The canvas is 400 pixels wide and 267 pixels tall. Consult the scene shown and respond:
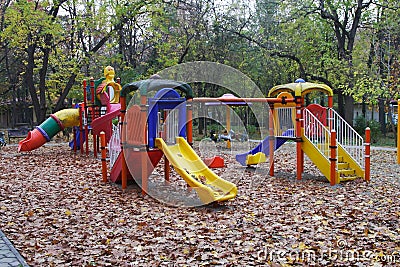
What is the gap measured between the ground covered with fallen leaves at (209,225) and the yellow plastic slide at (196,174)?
0.26 m

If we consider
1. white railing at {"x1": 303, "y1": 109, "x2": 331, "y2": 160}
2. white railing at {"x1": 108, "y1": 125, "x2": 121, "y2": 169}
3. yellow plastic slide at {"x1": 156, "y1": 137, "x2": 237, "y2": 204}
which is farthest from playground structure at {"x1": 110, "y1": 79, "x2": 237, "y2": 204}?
white railing at {"x1": 303, "y1": 109, "x2": 331, "y2": 160}

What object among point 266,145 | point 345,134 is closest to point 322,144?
point 345,134

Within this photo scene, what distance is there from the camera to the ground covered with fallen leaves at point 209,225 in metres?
5.12

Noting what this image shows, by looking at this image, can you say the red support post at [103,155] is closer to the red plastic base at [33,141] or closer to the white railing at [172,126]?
the white railing at [172,126]

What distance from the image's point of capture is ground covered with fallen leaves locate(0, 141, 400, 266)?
5121 mm

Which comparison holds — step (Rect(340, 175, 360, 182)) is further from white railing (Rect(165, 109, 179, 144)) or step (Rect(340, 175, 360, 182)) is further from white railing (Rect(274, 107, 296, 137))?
white railing (Rect(165, 109, 179, 144))

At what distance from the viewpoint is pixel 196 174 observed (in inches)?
319

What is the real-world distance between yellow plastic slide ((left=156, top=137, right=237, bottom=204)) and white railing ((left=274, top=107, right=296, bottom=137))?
330 cm

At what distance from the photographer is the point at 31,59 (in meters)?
21.8

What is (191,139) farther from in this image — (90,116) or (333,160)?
(90,116)

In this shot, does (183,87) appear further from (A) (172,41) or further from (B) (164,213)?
(A) (172,41)

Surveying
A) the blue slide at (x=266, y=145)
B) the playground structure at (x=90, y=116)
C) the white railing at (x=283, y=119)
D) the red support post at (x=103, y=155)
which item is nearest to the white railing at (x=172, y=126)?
the red support post at (x=103, y=155)

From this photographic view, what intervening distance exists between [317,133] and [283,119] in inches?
41.4

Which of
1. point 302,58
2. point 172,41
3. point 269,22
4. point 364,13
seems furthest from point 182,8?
point 364,13
